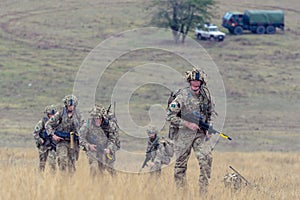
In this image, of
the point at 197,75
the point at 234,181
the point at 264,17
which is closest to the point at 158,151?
the point at 234,181

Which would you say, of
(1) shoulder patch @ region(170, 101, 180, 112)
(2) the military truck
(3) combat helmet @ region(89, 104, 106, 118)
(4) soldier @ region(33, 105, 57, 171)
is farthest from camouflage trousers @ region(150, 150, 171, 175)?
(2) the military truck

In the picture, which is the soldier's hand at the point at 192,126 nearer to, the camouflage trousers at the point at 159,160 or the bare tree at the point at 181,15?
the camouflage trousers at the point at 159,160

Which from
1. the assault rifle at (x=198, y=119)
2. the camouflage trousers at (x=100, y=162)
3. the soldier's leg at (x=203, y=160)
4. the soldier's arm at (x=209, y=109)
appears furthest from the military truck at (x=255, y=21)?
the soldier's leg at (x=203, y=160)

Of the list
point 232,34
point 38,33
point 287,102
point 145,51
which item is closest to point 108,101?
point 287,102

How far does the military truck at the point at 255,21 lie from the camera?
67.1 meters

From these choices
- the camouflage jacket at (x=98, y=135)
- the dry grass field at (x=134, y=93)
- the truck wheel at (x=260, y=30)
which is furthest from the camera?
the truck wheel at (x=260, y=30)

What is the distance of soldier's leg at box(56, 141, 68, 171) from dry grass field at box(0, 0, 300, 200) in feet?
1.01

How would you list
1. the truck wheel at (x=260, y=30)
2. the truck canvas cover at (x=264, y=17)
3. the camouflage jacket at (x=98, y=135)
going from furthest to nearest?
the truck canvas cover at (x=264, y=17) → the truck wheel at (x=260, y=30) → the camouflage jacket at (x=98, y=135)

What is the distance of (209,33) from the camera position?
63.4 metres

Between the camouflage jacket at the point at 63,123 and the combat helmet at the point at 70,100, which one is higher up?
the combat helmet at the point at 70,100

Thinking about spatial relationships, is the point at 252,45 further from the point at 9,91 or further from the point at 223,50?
the point at 9,91

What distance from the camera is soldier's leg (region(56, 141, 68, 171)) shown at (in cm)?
1406

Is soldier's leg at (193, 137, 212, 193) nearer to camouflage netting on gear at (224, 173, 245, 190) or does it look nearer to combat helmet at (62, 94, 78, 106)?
camouflage netting on gear at (224, 173, 245, 190)

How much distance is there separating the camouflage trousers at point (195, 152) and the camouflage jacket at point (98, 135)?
7.60ft
